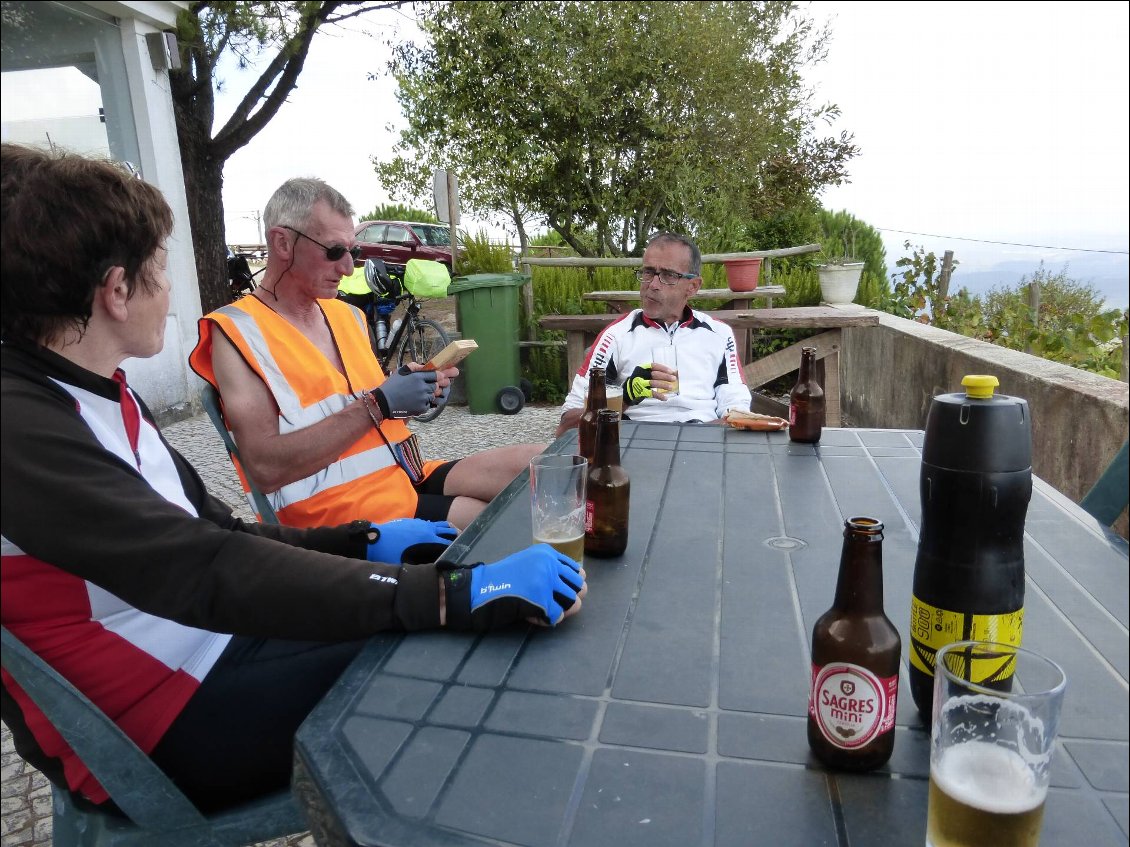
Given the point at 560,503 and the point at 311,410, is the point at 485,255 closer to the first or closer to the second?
the point at 311,410

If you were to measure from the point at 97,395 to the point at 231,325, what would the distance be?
3.24 feet

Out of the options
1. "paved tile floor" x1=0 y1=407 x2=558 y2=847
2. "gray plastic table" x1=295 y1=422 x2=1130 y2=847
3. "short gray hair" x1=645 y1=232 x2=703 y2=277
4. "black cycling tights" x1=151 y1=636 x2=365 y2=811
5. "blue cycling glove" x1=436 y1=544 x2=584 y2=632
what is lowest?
"paved tile floor" x1=0 y1=407 x2=558 y2=847

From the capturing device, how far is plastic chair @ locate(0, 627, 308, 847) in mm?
1176

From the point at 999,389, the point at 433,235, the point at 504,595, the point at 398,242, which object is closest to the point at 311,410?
the point at 504,595

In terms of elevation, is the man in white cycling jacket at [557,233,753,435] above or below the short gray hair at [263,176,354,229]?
below

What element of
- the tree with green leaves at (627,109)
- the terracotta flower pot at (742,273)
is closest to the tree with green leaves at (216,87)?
the tree with green leaves at (627,109)

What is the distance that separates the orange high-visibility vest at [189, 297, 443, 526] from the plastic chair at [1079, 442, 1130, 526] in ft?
5.95

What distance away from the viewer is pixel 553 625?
1215 millimetres

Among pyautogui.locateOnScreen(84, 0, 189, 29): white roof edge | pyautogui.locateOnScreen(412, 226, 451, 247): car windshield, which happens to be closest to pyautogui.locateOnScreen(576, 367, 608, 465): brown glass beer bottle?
pyautogui.locateOnScreen(84, 0, 189, 29): white roof edge

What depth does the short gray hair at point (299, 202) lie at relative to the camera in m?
2.58

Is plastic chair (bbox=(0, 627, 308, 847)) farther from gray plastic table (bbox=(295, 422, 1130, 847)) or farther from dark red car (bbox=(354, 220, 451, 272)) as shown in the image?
dark red car (bbox=(354, 220, 451, 272))

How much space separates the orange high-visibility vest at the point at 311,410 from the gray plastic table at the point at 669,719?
37.0 inches

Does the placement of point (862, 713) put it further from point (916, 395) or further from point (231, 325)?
point (916, 395)

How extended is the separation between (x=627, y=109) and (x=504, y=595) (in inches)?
496
